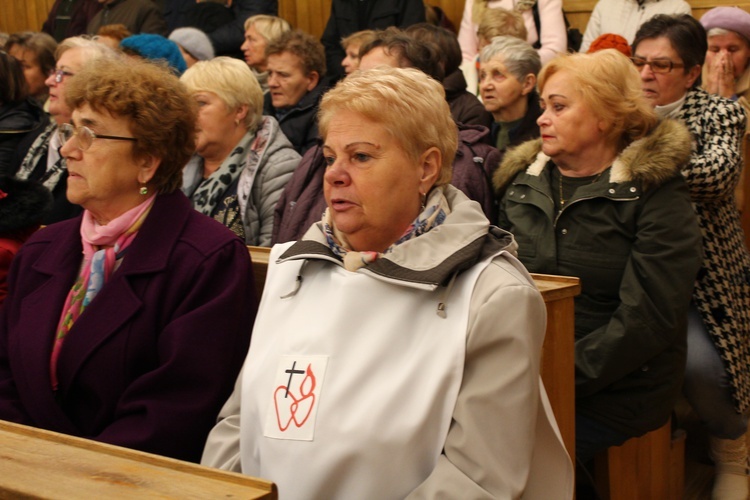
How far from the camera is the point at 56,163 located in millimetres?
3938

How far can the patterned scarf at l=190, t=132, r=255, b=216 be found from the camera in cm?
338

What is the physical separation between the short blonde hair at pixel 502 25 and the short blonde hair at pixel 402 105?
337 cm

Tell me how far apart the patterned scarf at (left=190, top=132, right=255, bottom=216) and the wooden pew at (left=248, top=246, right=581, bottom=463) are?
1530 millimetres

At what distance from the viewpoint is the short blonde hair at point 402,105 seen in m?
1.80

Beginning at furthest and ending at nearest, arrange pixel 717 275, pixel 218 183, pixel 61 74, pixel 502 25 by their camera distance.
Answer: pixel 502 25
pixel 61 74
pixel 218 183
pixel 717 275

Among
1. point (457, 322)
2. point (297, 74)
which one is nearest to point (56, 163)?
point (297, 74)

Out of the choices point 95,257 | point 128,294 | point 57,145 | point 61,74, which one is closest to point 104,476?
point 128,294

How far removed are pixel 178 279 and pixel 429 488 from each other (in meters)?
0.87

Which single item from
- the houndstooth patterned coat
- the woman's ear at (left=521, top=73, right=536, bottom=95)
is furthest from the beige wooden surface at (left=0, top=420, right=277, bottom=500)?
the woman's ear at (left=521, top=73, right=536, bottom=95)

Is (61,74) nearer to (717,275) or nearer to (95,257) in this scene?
(95,257)

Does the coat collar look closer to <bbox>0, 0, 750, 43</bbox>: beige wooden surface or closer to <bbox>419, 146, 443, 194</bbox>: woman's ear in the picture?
<bbox>419, 146, 443, 194</bbox>: woman's ear

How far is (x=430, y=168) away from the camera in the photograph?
1.88 m

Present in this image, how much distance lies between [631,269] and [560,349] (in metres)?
0.54

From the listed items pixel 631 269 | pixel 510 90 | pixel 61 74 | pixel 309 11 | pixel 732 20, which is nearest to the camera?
pixel 631 269
